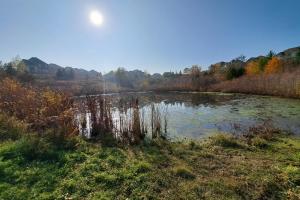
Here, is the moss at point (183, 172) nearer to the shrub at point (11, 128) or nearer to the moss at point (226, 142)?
the moss at point (226, 142)

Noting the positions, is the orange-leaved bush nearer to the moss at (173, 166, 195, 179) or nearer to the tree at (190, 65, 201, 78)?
the moss at (173, 166, 195, 179)

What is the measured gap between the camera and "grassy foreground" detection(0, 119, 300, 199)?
13.2ft

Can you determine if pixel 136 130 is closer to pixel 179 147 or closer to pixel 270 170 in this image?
pixel 179 147

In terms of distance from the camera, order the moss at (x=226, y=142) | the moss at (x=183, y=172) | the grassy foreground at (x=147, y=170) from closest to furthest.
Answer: the grassy foreground at (x=147, y=170), the moss at (x=183, y=172), the moss at (x=226, y=142)

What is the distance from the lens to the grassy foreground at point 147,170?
13.2 feet

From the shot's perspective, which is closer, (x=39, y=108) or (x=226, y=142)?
(x=226, y=142)

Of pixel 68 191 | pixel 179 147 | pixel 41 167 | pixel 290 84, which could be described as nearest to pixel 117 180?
pixel 68 191

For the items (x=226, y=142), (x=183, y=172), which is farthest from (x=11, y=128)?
(x=226, y=142)

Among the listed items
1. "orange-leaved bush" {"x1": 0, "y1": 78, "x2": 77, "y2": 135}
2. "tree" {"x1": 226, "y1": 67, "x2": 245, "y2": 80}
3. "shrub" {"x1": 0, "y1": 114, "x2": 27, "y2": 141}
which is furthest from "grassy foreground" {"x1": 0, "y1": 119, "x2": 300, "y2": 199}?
"tree" {"x1": 226, "y1": 67, "x2": 245, "y2": 80}

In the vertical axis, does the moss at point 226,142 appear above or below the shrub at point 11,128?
below

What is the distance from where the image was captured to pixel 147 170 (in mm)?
4941

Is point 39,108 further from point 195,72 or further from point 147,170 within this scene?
point 195,72

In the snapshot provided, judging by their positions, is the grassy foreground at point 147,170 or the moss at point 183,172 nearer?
the grassy foreground at point 147,170

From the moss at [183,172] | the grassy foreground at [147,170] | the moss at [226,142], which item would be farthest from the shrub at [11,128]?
the moss at [226,142]
